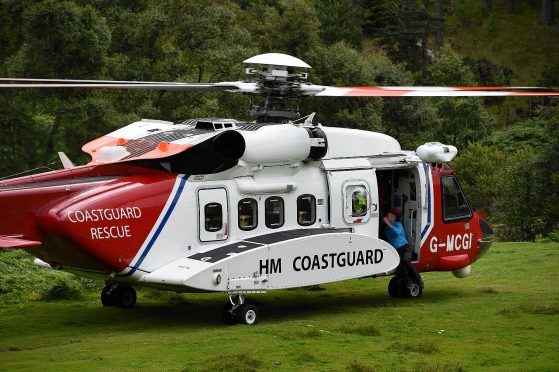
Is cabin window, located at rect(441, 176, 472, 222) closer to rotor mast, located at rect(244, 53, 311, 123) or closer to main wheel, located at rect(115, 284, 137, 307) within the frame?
rotor mast, located at rect(244, 53, 311, 123)

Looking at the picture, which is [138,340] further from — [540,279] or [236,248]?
[540,279]

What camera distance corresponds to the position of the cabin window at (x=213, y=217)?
17484mm

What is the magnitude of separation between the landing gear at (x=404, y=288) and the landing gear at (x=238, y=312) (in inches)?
156

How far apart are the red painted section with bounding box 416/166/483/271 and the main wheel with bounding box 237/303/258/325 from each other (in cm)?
417

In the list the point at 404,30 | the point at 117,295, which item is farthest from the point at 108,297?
the point at 404,30

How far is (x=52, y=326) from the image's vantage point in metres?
17.7

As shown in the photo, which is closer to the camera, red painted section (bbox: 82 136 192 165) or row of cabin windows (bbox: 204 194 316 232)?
red painted section (bbox: 82 136 192 165)

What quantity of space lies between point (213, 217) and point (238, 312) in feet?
5.23

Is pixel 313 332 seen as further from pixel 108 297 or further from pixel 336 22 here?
pixel 336 22

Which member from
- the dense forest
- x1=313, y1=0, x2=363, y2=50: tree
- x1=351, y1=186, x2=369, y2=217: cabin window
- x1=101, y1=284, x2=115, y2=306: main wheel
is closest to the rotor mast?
x1=351, y1=186, x2=369, y2=217: cabin window

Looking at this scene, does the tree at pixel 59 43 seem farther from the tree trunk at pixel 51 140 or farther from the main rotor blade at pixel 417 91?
the tree trunk at pixel 51 140

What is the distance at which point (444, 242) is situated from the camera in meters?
20.6

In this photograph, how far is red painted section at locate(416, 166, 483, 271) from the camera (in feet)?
67.0

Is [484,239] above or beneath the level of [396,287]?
above
